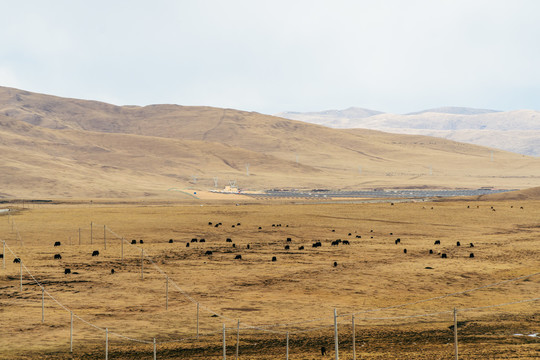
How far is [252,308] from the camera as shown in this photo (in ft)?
102

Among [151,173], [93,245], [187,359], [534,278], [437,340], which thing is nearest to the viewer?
[187,359]

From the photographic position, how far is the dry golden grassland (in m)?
24.6

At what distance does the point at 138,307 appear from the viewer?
3144cm

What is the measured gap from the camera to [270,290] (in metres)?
35.2

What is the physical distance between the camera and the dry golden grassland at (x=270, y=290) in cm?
2458

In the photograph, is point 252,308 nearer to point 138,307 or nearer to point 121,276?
point 138,307

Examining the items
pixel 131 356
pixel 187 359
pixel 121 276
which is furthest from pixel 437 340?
pixel 121 276

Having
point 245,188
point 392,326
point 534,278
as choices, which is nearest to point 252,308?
point 392,326

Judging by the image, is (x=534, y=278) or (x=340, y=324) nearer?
(x=340, y=324)

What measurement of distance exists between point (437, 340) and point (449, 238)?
36.1 m

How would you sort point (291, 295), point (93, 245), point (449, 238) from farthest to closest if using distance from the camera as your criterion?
1. point (449, 238)
2. point (93, 245)
3. point (291, 295)

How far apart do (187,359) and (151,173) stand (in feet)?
589

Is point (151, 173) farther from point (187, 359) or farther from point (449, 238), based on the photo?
point (187, 359)

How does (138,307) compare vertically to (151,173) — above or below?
below
